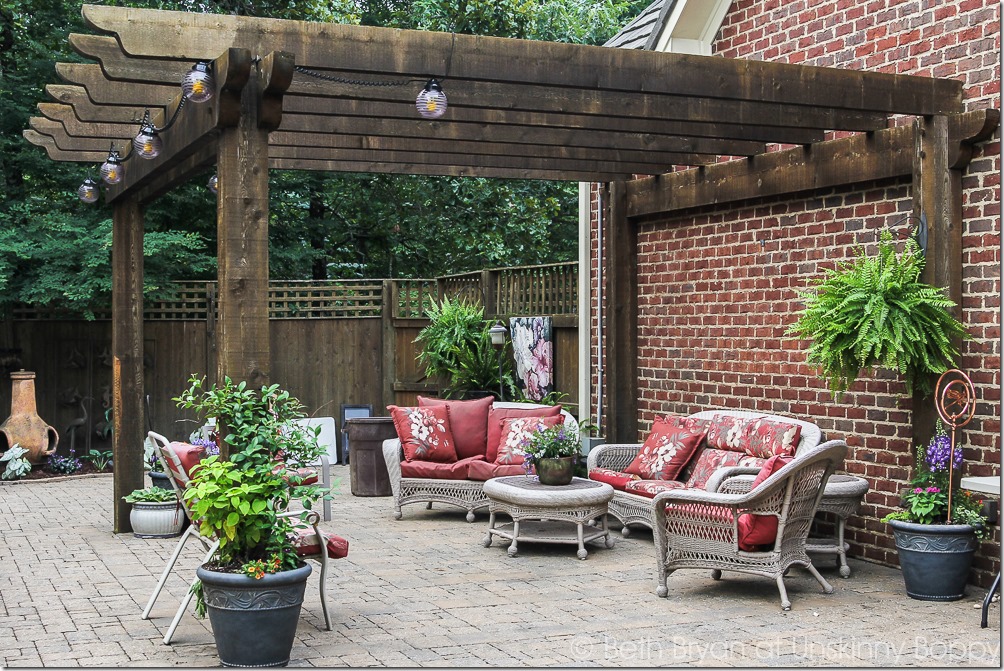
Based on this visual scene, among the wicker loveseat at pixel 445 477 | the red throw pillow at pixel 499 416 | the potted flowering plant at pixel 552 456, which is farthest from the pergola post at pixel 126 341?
the potted flowering plant at pixel 552 456

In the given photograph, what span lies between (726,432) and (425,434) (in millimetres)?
2650

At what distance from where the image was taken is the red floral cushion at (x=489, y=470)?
848cm

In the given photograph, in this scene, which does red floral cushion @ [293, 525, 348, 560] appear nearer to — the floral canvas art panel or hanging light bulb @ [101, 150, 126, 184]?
hanging light bulb @ [101, 150, 126, 184]

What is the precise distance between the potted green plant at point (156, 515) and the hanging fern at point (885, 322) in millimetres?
4672

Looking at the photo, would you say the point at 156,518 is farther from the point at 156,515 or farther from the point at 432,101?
the point at 432,101

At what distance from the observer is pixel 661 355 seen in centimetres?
898

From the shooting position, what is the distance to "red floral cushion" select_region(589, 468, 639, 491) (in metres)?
7.79

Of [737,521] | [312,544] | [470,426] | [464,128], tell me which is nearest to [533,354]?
[470,426]

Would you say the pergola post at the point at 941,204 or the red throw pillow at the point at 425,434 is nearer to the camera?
the pergola post at the point at 941,204

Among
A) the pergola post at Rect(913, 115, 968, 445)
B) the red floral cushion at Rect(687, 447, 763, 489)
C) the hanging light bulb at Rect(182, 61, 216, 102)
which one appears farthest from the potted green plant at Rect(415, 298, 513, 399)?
the hanging light bulb at Rect(182, 61, 216, 102)

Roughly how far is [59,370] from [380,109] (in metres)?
7.51

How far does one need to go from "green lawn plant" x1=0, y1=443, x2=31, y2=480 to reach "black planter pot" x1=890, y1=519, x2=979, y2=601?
29.2 ft

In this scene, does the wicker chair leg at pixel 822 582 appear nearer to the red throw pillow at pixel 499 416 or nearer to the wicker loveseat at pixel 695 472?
the wicker loveseat at pixel 695 472

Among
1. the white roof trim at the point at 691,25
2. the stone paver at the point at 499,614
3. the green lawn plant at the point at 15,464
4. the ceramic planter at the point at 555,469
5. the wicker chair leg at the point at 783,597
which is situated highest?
the white roof trim at the point at 691,25
